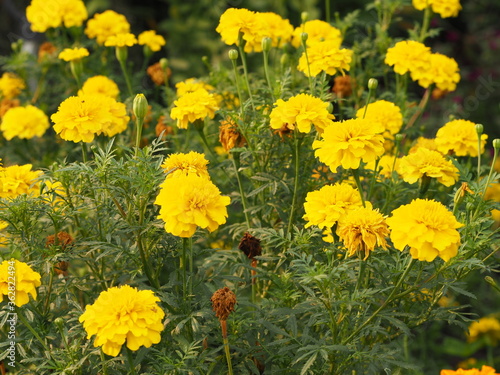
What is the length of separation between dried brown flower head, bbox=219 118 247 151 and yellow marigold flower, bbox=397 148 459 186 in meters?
0.38

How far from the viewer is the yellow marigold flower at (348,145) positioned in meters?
1.34

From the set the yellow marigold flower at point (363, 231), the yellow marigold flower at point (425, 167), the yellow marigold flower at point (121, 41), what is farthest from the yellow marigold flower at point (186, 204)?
the yellow marigold flower at point (121, 41)

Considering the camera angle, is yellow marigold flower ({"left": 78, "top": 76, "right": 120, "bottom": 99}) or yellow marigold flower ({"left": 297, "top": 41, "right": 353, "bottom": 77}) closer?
yellow marigold flower ({"left": 297, "top": 41, "right": 353, "bottom": 77})

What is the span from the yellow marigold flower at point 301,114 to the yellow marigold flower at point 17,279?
585mm

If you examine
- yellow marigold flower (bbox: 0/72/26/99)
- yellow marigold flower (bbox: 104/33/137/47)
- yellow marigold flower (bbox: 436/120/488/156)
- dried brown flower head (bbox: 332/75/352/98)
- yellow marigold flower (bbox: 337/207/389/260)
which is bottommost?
yellow marigold flower (bbox: 0/72/26/99)

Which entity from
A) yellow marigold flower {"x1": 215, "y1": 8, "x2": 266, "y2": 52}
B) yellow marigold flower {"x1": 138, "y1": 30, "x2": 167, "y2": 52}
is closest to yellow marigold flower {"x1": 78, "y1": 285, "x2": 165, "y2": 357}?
yellow marigold flower {"x1": 215, "y1": 8, "x2": 266, "y2": 52}

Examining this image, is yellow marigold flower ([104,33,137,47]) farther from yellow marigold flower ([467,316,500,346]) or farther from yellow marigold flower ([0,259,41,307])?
yellow marigold flower ([467,316,500,346])

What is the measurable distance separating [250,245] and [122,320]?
0.43 m

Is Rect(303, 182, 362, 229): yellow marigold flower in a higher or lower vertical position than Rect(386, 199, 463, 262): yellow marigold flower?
lower

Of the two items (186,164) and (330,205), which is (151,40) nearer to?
(186,164)

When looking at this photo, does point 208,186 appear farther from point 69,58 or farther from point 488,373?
point 69,58

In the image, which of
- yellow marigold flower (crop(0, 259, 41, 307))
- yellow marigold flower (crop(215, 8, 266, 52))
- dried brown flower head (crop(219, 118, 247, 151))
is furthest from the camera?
yellow marigold flower (crop(215, 8, 266, 52))

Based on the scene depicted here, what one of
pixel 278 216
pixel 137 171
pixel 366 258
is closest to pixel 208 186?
pixel 137 171

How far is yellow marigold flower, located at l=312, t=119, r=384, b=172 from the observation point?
1.34m
